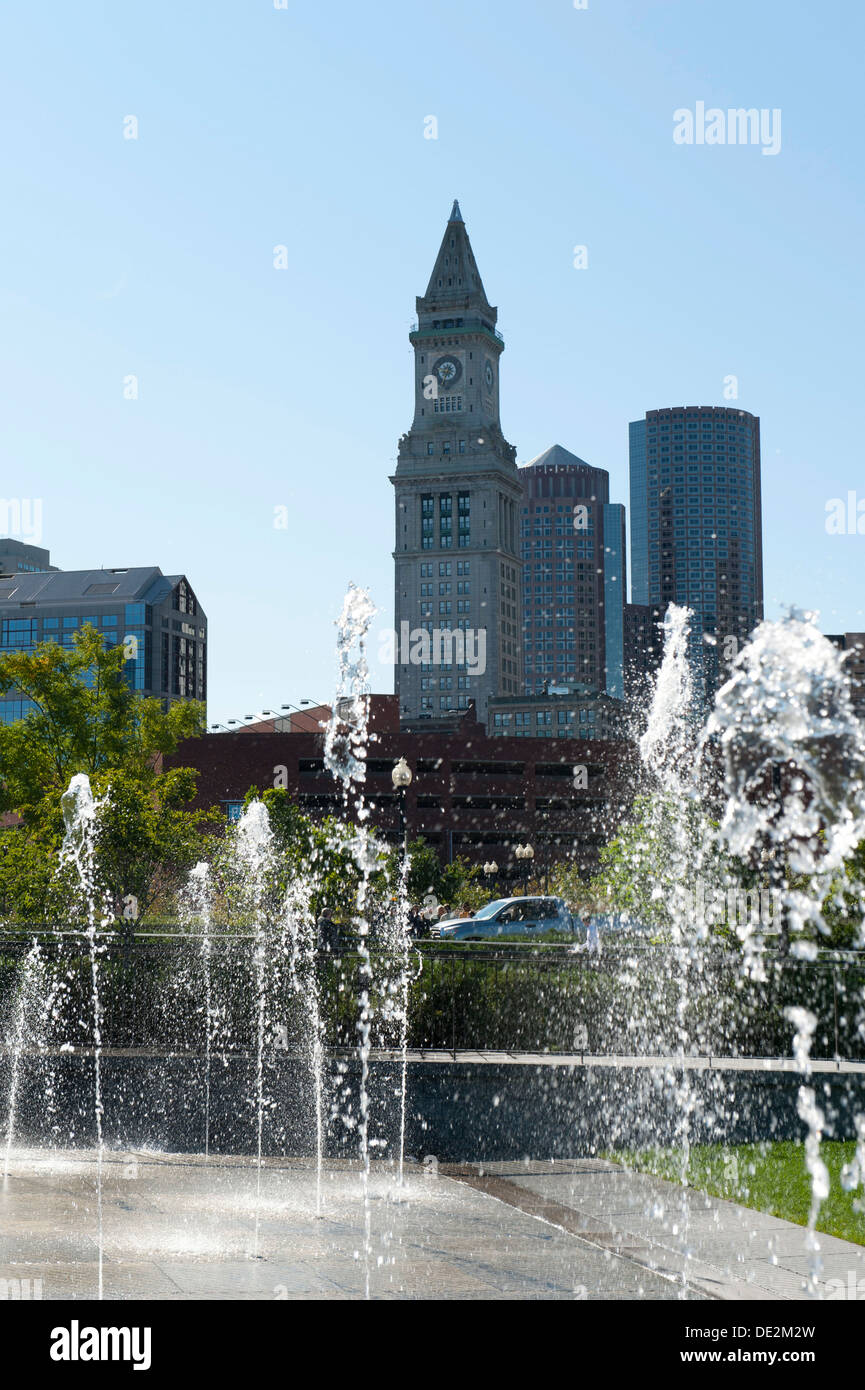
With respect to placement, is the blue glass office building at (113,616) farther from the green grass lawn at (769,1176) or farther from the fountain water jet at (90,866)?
the green grass lawn at (769,1176)

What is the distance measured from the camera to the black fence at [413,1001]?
1630 cm

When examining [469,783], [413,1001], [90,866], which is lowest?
[413,1001]

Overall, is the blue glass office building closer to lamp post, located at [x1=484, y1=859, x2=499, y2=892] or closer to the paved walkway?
lamp post, located at [x1=484, y1=859, x2=499, y2=892]

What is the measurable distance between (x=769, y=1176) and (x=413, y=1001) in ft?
20.5

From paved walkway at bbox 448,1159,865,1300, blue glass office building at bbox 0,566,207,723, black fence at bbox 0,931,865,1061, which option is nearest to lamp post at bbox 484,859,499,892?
black fence at bbox 0,931,865,1061

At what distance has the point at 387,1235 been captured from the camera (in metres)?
8.77

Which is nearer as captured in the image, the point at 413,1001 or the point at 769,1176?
the point at 769,1176

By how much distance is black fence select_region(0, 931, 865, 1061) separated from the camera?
642 inches

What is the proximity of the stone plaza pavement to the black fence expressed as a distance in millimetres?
5081

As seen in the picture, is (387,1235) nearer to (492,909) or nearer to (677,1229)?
(677,1229)

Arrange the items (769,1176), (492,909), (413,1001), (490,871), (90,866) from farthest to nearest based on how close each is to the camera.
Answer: (490,871) → (492,909) → (90,866) → (413,1001) → (769,1176)

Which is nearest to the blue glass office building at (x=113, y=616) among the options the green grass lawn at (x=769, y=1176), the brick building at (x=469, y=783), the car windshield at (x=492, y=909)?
the brick building at (x=469, y=783)

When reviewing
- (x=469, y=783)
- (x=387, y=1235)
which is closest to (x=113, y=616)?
(x=469, y=783)

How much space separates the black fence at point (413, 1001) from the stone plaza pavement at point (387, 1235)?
5081 millimetres
